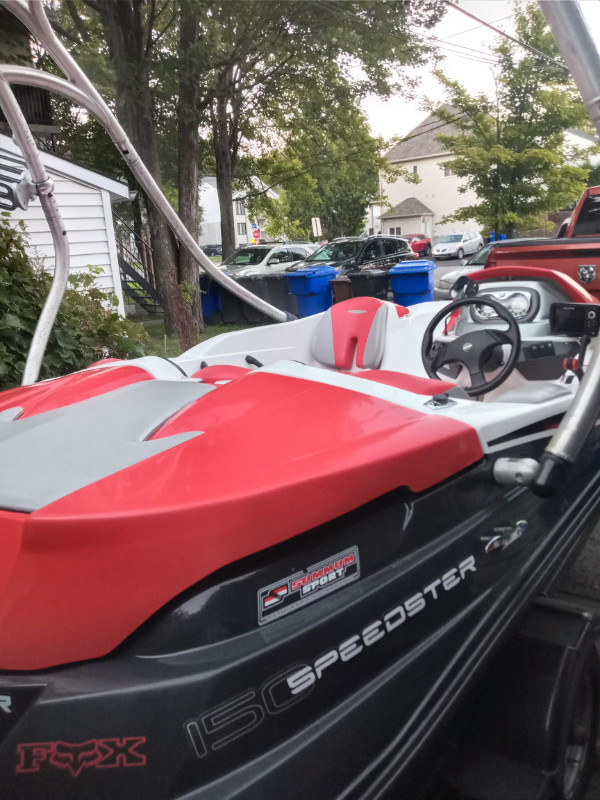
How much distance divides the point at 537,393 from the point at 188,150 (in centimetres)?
941

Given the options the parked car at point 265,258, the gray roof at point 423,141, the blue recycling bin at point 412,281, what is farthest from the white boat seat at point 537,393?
the gray roof at point 423,141

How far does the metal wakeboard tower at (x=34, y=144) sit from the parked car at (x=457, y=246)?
1189 inches

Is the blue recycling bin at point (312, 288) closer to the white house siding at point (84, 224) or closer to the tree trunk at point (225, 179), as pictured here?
the white house siding at point (84, 224)

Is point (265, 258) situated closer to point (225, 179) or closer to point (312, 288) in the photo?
point (225, 179)

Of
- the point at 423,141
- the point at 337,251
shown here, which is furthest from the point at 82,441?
the point at 423,141

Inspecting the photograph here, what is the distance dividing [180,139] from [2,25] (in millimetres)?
4161

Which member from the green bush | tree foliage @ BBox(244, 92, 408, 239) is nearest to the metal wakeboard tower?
the green bush

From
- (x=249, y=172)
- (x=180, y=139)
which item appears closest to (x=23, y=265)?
(x=180, y=139)

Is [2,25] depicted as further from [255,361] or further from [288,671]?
[288,671]

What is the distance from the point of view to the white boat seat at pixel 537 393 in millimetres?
2076

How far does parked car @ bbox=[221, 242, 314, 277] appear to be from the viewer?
53.4ft

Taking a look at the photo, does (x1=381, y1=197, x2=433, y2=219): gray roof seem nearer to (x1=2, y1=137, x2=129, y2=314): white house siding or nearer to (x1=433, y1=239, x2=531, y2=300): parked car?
(x1=433, y1=239, x2=531, y2=300): parked car

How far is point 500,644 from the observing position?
1579mm

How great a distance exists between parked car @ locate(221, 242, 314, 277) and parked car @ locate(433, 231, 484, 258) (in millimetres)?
17071
